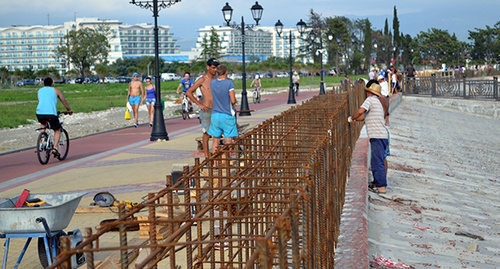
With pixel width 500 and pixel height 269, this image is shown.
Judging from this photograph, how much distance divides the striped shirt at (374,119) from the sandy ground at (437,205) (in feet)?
3.35

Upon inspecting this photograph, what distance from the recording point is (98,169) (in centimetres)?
1126

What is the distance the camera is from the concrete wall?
3100cm

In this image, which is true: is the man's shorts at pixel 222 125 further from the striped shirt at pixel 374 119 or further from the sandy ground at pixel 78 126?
the sandy ground at pixel 78 126

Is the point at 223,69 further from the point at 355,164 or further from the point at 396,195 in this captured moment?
the point at 396,195

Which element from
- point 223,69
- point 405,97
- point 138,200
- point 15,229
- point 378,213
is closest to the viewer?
point 15,229

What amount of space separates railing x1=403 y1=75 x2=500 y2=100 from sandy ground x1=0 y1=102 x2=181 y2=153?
1596cm

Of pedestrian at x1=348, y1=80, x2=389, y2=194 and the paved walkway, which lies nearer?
the paved walkway

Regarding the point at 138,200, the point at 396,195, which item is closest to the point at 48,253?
the point at 138,200

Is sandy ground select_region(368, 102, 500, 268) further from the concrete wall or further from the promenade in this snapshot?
the concrete wall

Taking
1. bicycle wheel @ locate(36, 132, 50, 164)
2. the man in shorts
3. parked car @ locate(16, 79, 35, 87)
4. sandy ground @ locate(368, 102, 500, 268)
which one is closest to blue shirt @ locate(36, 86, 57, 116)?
bicycle wheel @ locate(36, 132, 50, 164)

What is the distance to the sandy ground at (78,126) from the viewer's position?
57.3ft

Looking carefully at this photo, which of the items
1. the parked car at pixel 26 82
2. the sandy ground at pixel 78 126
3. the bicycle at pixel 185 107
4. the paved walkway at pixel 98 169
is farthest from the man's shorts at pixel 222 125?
the parked car at pixel 26 82

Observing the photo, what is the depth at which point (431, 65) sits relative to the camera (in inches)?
4186

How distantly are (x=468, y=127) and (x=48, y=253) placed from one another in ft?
84.6
